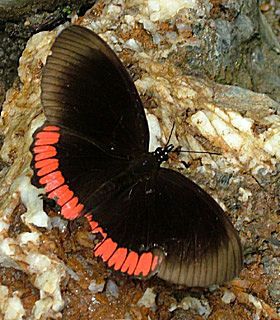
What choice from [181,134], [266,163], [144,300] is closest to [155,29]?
[181,134]

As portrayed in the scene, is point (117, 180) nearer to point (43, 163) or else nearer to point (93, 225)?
point (93, 225)

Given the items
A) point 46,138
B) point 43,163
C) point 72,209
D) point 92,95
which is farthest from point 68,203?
point 92,95

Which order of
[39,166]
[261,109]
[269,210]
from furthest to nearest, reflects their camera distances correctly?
1. [261,109]
2. [269,210]
3. [39,166]

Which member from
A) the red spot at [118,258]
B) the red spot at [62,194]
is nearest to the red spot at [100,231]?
the red spot at [118,258]

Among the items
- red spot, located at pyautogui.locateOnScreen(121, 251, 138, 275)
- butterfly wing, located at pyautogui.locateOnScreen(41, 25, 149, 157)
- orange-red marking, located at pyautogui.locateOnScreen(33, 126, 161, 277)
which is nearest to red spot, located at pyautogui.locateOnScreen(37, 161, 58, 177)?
orange-red marking, located at pyautogui.locateOnScreen(33, 126, 161, 277)

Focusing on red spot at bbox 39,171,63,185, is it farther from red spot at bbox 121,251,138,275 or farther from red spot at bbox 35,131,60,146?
red spot at bbox 121,251,138,275

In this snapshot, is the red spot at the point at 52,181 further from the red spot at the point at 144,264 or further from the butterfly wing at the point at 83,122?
the red spot at the point at 144,264

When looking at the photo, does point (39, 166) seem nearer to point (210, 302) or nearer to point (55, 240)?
point (55, 240)
